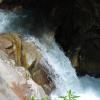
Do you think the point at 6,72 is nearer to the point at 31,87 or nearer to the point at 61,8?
the point at 31,87

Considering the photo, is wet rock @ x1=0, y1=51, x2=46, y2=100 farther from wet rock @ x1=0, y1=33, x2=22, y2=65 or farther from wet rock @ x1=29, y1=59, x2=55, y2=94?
wet rock @ x1=29, y1=59, x2=55, y2=94

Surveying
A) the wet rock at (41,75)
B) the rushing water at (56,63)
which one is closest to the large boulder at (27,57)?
the wet rock at (41,75)

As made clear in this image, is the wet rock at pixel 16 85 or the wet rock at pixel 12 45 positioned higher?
the wet rock at pixel 12 45

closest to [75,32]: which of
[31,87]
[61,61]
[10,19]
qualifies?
[61,61]

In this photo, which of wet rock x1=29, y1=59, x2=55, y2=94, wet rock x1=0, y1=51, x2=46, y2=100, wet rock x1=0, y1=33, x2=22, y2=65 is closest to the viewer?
wet rock x1=0, y1=51, x2=46, y2=100

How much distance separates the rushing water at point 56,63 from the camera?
868cm

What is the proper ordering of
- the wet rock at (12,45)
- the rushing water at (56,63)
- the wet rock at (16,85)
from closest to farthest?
the wet rock at (16,85), the wet rock at (12,45), the rushing water at (56,63)

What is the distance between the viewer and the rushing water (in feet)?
28.5

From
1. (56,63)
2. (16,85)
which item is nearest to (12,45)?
(56,63)

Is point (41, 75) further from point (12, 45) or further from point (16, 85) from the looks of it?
point (16, 85)

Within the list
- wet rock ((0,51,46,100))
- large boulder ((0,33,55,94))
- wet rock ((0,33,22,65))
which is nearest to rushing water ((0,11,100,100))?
large boulder ((0,33,55,94))

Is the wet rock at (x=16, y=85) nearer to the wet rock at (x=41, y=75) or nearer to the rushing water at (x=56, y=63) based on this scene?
the wet rock at (x=41, y=75)

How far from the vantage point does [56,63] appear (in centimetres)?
905

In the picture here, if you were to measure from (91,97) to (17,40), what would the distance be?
2980mm
